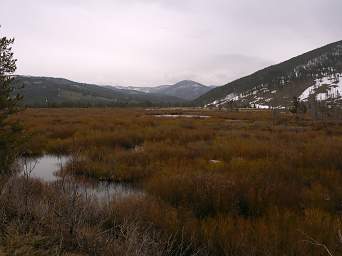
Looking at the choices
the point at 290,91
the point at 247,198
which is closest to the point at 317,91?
the point at 290,91

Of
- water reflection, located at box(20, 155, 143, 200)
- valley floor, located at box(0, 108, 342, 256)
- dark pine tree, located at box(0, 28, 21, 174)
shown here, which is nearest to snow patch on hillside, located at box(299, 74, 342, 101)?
valley floor, located at box(0, 108, 342, 256)

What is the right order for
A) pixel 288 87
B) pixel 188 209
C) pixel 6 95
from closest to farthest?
pixel 188 209, pixel 6 95, pixel 288 87

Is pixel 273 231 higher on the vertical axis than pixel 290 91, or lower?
lower

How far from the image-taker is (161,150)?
1511 centimetres

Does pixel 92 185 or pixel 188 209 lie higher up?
pixel 188 209

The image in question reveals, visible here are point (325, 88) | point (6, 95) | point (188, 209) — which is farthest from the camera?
point (325, 88)

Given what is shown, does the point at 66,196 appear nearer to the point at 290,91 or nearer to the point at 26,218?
the point at 26,218

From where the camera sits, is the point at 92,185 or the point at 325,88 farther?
the point at 325,88

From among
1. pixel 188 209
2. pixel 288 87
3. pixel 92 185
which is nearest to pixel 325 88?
pixel 288 87

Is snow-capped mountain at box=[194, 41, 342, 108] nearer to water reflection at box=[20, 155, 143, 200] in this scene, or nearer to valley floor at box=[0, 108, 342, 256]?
valley floor at box=[0, 108, 342, 256]

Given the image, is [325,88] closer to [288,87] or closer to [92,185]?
[288,87]

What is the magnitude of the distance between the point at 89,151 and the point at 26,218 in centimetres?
975

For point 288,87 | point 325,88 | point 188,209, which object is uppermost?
point 288,87

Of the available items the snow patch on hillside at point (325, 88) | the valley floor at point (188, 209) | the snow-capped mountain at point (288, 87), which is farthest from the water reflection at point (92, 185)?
the snow patch on hillside at point (325, 88)
